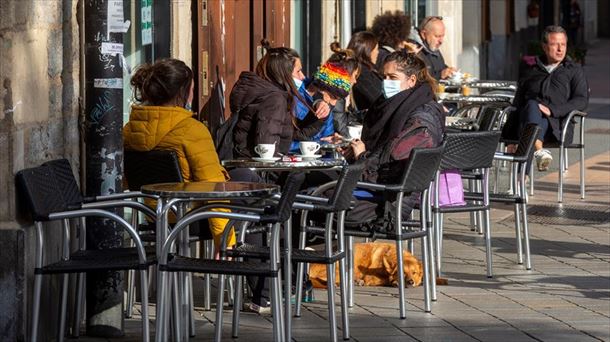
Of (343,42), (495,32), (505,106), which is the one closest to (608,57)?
(495,32)

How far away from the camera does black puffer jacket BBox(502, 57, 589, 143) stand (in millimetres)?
14625

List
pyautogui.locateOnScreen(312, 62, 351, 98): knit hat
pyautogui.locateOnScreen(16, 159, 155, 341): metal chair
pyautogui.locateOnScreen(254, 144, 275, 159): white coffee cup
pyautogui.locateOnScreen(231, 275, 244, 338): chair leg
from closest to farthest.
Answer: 1. pyautogui.locateOnScreen(16, 159, 155, 341): metal chair
2. pyautogui.locateOnScreen(231, 275, 244, 338): chair leg
3. pyautogui.locateOnScreen(254, 144, 275, 159): white coffee cup
4. pyautogui.locateOnScreen(312, 62, 351, 98): knit hat

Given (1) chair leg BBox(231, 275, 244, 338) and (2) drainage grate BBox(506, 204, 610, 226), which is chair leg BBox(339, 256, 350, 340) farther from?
(2) drainage grate BBox(506, 204, 610, 226)

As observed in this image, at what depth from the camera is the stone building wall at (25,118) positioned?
784 centimetres

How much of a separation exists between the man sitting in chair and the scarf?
459 centimetres

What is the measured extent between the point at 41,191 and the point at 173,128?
3.40 ft

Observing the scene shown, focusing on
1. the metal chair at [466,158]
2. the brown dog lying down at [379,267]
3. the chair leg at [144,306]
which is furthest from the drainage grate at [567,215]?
the chair leg at [144,306]

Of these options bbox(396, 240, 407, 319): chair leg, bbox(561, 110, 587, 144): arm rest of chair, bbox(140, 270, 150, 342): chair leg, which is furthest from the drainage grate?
bbox(140, 270, 150, 342): chair leg

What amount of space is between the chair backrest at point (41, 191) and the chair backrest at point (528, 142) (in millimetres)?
3978

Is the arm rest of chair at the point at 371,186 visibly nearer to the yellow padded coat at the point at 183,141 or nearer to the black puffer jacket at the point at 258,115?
the yellow padded coat at the point at 183,141

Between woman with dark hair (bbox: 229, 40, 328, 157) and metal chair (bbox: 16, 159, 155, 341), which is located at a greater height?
woman with dark hair (bbox: 229, 40, 328, 157)

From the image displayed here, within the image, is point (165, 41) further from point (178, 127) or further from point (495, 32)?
point (495, 32)

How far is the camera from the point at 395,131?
9.94m

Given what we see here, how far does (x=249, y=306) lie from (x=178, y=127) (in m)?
1.17
